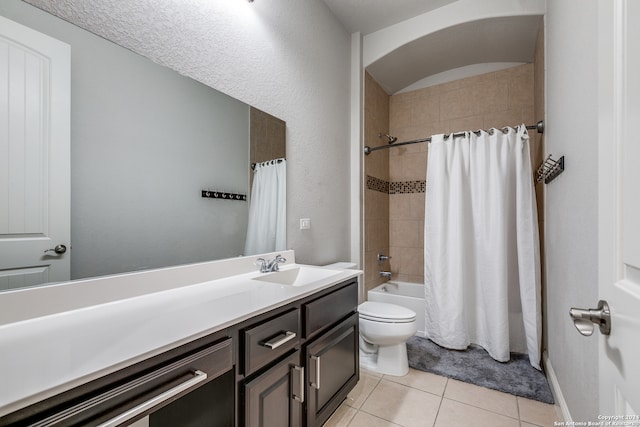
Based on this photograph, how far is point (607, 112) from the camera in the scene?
0.53 m

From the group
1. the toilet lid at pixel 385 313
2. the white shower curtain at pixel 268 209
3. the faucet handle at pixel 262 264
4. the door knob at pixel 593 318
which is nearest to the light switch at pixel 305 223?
the white shower curtain at pixel 268 209

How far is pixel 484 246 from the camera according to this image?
2.26 m

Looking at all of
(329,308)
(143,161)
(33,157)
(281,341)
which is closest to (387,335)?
(329,308)

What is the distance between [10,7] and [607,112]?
1584mm

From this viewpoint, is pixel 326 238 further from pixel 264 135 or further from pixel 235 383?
pixel 235 383

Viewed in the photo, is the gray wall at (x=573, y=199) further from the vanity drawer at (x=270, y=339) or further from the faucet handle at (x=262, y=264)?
the faucet handle at (x=262, y=264)

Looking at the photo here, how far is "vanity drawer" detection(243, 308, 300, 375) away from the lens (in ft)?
3.07

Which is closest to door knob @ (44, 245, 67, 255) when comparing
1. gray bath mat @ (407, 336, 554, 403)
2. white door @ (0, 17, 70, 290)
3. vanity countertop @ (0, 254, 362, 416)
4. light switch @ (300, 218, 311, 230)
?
white door @ (0, 17, 70, 290)

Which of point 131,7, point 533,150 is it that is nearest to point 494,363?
point 533,150

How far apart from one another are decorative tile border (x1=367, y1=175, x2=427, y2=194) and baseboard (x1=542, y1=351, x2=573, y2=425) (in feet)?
5.82

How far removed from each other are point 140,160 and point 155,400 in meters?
0.89

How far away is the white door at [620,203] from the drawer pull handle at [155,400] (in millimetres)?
865

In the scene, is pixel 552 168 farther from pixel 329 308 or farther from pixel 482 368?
pixel 329 308

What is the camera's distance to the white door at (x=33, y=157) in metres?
0.84
